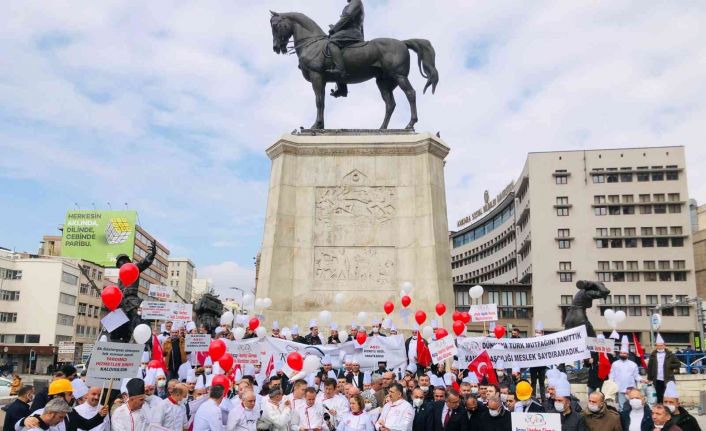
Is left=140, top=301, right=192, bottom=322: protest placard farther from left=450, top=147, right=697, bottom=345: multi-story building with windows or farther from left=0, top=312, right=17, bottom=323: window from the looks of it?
left=0, top=312, right=17, bottom=323: window

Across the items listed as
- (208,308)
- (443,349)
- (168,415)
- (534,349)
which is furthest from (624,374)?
(208,308)

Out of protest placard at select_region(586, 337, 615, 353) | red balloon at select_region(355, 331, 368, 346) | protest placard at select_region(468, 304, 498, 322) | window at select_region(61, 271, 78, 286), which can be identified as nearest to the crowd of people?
protest placard at select_region(586, 337, 615, 353)

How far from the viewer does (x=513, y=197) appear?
10375 centimetres

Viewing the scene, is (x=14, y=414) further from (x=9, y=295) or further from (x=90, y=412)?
(x=9, y=295)

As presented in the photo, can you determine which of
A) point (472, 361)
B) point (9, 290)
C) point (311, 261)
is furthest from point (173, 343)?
point (9, 290)

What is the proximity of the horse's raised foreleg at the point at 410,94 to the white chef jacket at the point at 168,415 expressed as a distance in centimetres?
1457

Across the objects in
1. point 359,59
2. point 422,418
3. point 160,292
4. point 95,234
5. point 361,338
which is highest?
point 95,234

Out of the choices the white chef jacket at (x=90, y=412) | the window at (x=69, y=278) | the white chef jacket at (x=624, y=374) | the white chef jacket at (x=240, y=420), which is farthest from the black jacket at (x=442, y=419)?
the window at (x=69, y=278)

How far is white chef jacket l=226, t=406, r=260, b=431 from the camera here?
9594 millimetres

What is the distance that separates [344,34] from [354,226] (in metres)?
6.61

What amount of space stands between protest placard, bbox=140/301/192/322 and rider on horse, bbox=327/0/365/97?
31.0 feet

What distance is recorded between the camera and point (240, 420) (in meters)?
9.65

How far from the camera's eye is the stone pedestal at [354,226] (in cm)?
2047

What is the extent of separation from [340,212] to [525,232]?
78635 millimetres
